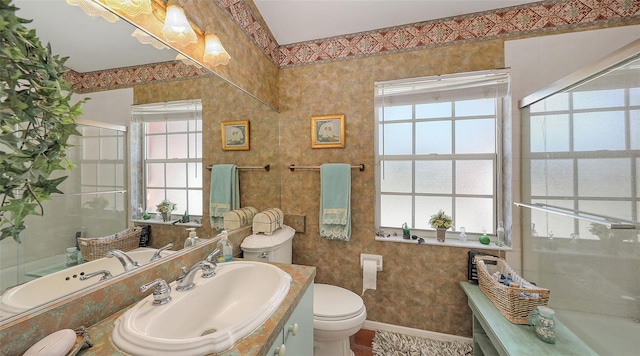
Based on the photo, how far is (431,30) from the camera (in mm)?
1767

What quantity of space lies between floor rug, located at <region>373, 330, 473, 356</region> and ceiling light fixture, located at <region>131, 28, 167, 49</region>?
7.43 ft

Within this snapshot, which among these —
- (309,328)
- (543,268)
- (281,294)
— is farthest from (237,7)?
(543,268)

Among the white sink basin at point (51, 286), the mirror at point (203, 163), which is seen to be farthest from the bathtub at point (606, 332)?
the white sink basin at point (51, 286)

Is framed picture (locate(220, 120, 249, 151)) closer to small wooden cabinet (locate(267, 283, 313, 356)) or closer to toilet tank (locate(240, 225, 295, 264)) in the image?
toilet tank (locate(240, 225, 295, 264))

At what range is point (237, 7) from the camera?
159cm

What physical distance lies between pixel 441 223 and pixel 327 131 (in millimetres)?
1177

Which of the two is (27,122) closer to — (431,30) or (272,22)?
(272,22)

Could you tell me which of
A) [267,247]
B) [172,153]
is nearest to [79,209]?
[172,153]

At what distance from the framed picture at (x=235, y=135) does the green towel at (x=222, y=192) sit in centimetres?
14

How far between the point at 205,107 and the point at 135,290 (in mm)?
965

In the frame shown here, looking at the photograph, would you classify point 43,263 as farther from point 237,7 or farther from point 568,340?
point 568,340

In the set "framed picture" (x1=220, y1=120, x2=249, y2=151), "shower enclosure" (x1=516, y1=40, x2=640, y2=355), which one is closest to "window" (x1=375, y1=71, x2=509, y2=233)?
"shower enclosure" (x1=516, y1=40, x2=640, y2=355)

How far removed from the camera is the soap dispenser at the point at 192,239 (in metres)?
1.20

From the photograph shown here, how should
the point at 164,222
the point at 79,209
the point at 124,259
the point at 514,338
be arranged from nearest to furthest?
the point at 79,209 → the point at 124,259 → the point at 164,222 → the point at 514,338
